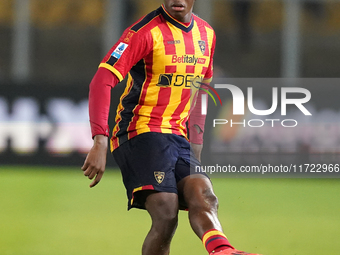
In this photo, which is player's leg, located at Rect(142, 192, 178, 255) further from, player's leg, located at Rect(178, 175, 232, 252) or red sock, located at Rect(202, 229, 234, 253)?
red sock, located at Rect(202, 229, 234, 253)

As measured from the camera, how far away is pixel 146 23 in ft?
11.3

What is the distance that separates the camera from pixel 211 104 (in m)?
6.48

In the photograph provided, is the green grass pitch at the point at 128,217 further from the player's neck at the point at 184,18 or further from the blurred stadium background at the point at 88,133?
the player's neck at the point at 184,18

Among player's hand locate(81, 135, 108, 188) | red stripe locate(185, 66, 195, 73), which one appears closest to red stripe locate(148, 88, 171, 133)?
red stripe locate(185, 66, 195, 73)

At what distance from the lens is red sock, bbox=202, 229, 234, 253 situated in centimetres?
291

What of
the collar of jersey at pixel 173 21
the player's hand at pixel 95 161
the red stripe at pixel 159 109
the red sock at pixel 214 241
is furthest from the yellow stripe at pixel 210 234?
the collar of jersey at pixel 173 21

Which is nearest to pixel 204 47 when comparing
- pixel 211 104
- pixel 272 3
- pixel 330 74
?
pixel 211 104

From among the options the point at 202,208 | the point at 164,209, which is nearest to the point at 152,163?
the point at 164,209

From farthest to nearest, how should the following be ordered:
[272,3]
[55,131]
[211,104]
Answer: [272,3], [55,131], [211,104]

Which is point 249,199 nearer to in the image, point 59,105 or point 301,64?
point 59,105

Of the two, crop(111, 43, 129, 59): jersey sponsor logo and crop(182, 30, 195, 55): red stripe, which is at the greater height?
crop(182, 30, 195, 55): red stripe

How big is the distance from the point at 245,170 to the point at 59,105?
3.27 metres

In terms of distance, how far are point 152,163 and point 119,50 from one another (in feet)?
2.31

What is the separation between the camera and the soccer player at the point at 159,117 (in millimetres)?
3137
